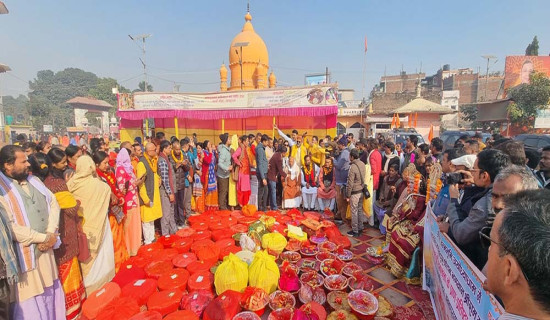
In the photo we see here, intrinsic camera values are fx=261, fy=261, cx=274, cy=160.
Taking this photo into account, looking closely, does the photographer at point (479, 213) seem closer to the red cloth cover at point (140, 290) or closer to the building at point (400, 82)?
the red cloth cover at point (140, 290)

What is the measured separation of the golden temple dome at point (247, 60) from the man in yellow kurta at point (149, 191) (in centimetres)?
1354

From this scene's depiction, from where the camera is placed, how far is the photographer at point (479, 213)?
1.96 meters

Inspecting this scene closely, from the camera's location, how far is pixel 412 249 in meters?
3.40

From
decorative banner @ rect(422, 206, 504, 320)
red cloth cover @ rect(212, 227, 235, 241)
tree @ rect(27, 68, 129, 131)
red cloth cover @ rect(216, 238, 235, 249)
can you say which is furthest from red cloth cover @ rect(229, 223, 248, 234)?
tree @ rect(27, 68, 129, 131)

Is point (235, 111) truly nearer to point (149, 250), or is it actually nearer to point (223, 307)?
point (149, 250)

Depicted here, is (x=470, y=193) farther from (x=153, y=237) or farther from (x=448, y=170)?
(x=153, y=237)

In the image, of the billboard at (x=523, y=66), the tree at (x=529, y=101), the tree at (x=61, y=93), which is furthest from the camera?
the tree at (x=61, y=93)

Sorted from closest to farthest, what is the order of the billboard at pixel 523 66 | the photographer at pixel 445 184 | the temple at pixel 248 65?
the photographer at pixel 445 184 < the temple at pixel 248 65 < the billboard at pixel 523 66

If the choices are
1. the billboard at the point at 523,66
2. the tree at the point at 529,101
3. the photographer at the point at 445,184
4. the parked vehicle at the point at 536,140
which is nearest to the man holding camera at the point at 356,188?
the photographer at the point at 445,184

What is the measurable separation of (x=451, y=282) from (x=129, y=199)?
13.9ft

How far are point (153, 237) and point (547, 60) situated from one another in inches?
1168

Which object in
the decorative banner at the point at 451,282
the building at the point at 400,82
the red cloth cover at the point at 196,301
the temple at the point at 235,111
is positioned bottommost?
the red cloth cover at the point at 196,301

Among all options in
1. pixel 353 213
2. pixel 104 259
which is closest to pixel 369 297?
pixel 353 213

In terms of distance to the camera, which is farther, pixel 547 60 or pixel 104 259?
pixel 547 60
